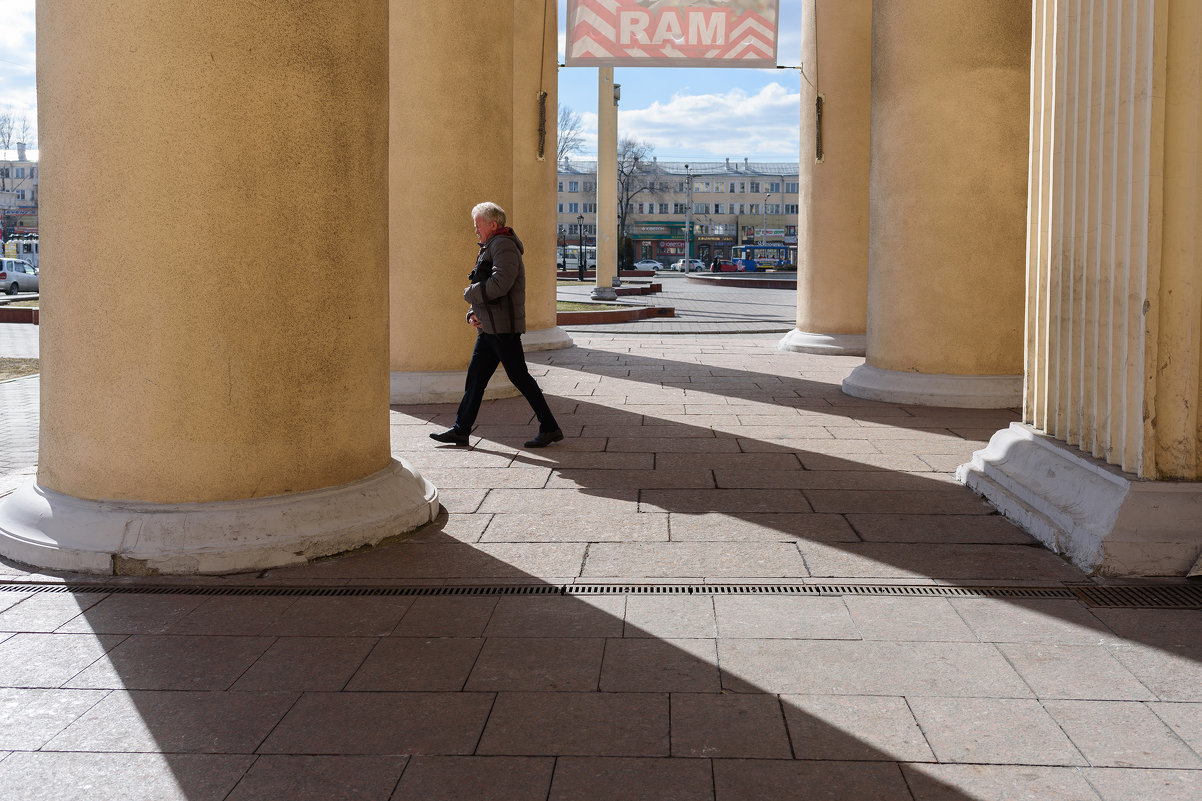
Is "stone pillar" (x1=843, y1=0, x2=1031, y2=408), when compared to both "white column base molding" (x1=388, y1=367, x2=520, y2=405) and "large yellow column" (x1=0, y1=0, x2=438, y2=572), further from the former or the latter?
"large yellow column" (x1=0, y1=0, x2=438, y2=572)

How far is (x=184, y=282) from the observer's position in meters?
5.20

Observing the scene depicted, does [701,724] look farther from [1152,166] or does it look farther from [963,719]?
[1152,166]

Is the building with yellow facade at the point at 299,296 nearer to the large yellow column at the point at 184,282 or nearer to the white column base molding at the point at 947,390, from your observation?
the large yellow column at the point at 184,282

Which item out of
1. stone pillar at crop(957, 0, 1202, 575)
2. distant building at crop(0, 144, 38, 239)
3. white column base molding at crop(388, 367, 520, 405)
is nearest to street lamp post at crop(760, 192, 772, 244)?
distant building at crop(0, 144, 38, 239)

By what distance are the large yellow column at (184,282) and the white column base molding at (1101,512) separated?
3.42 meters

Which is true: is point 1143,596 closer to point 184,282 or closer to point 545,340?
point 184,282

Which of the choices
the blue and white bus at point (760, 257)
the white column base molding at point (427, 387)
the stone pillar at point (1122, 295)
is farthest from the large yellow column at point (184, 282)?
the blue and white bus at point (760, 257)

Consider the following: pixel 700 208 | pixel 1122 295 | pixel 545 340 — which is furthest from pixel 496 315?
pixel 700 208

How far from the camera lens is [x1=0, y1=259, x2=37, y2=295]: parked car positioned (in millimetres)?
46688

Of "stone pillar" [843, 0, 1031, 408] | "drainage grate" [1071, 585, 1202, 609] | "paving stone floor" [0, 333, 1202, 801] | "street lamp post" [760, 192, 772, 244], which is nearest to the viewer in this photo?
"paving stone floor" [0, 333, 1202, 801]

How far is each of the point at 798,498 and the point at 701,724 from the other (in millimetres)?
3423

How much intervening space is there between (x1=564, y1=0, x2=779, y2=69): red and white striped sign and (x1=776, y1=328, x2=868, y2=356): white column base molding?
13.1 feet

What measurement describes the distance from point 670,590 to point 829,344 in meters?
12.1

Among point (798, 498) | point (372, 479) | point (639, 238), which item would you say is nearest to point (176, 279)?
point (372, 479)
